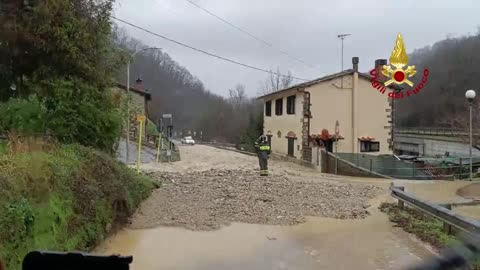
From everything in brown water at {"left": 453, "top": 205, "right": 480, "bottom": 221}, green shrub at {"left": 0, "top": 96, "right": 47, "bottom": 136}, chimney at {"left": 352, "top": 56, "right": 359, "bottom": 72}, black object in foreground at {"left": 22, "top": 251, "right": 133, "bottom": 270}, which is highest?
chimney at {"left": 352, "top": 56, "right": 359, "bottom": 72}

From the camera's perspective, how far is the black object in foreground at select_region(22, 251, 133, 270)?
7.31ft

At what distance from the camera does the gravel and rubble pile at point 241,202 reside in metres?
11.8

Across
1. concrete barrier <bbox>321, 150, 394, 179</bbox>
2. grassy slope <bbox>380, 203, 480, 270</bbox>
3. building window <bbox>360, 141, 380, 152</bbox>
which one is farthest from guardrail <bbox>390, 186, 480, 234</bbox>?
building window <bbox>360, 141, 380, 152</bbox>

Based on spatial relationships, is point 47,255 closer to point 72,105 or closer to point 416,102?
point 72,105

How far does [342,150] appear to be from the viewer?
122 ft

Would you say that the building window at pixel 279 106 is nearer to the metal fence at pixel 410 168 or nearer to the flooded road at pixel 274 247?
the metal fence at pixel 410 168

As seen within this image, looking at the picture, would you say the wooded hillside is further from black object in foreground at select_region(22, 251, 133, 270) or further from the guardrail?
black object in foreground at select_region(22, 251, 133, 270)

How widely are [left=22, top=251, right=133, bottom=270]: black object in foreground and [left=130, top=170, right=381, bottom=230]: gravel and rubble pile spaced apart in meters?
8.70

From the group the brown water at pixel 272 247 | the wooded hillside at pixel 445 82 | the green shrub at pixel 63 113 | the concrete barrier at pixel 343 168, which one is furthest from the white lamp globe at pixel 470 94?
the green shrub at pixel 63 113

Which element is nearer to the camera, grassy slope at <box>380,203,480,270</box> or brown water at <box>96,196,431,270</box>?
brown water at <box>96,196,431,270</box>

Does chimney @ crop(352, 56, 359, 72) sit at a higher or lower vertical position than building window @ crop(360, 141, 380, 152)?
higher

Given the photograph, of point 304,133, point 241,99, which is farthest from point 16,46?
point 241,99

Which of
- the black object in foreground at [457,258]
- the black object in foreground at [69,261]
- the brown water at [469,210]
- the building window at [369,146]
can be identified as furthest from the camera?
the building window at [369,146]

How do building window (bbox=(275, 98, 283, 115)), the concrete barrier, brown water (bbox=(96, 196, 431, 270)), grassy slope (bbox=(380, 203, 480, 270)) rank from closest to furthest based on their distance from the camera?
brown water (bbox=(96, 196, 431, 270)) < grassy slope (bbox=(380, 203, 480, 270)) < the concrete barrier < building window (bbox=(275, 98, 283, 115))
